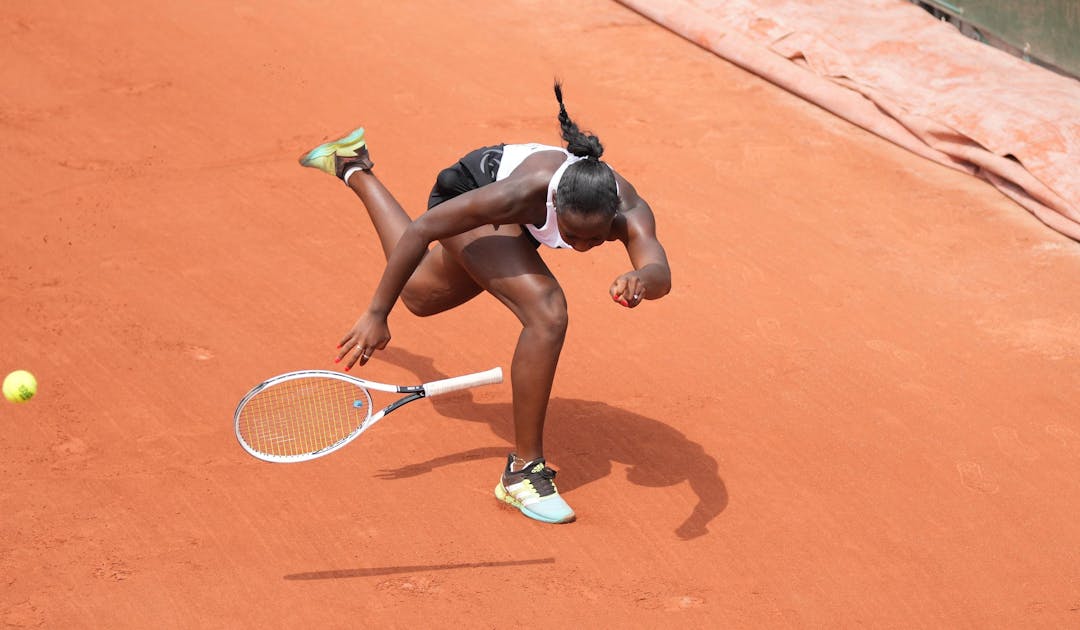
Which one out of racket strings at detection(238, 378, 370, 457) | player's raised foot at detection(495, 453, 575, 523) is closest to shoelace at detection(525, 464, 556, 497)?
player's raised foot at detection(495, 453, 575, 523)

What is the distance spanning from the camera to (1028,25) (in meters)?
9.03

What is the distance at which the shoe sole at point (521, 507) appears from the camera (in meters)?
4.65

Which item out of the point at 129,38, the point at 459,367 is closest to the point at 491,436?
the point at 459,367

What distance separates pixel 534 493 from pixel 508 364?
3.76ft

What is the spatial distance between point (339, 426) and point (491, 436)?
2.41 feet

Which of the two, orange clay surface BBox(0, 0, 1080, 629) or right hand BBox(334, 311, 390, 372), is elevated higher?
right hand BBox(334, 311, 390, 372)

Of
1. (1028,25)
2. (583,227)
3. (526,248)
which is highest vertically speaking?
(583,227)

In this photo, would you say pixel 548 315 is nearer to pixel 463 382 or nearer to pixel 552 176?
pixel 463 382

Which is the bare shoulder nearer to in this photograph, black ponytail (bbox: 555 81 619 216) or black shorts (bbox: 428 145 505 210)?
black ponytail (bbox: 555 81 619 216)

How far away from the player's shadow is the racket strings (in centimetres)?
30

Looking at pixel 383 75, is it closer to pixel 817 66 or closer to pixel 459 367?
pixel 817 66

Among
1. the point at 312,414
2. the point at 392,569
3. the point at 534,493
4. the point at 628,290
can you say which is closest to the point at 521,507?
the point at 534,493

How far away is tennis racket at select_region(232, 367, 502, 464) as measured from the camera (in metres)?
4.43

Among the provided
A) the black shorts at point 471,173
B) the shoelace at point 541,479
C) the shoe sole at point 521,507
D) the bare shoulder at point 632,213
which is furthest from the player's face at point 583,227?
the shoe sole at point 521,507
